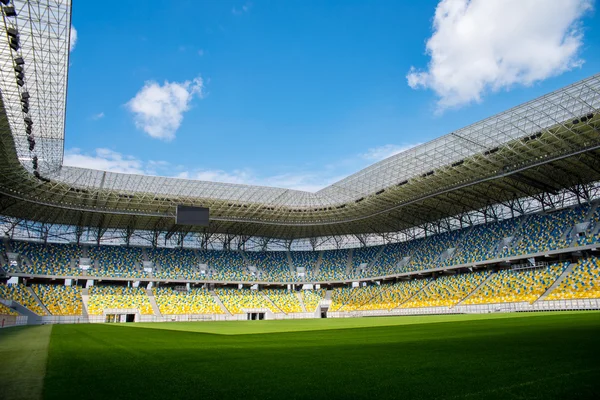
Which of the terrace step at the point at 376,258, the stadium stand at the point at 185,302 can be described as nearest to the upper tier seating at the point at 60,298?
the stadium stand at the point at 185,302

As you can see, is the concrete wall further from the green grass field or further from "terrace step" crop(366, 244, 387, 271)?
the green grass field

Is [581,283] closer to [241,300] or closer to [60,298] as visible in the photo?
[241,300]

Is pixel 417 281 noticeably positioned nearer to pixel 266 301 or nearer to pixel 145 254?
pixel 266 301

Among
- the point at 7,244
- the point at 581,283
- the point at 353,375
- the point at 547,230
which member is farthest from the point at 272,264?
the point at 353,375

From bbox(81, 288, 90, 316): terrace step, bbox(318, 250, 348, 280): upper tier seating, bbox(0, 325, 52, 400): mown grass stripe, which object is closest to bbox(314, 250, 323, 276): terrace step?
bbox(318, 250, 348, 280): upper tier seating

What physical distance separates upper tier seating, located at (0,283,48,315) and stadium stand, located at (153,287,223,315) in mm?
13828

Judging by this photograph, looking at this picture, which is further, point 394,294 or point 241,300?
point 241,300

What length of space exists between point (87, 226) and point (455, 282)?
50081mm

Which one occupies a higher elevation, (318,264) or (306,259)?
(306,259)

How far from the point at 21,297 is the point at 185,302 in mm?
18965

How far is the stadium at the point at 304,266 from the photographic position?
707cm

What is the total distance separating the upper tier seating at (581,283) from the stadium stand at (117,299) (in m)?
45.7

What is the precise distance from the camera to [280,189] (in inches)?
2051

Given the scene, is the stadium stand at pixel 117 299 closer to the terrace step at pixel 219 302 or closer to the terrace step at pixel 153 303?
the terrace step at pixel 153 303
